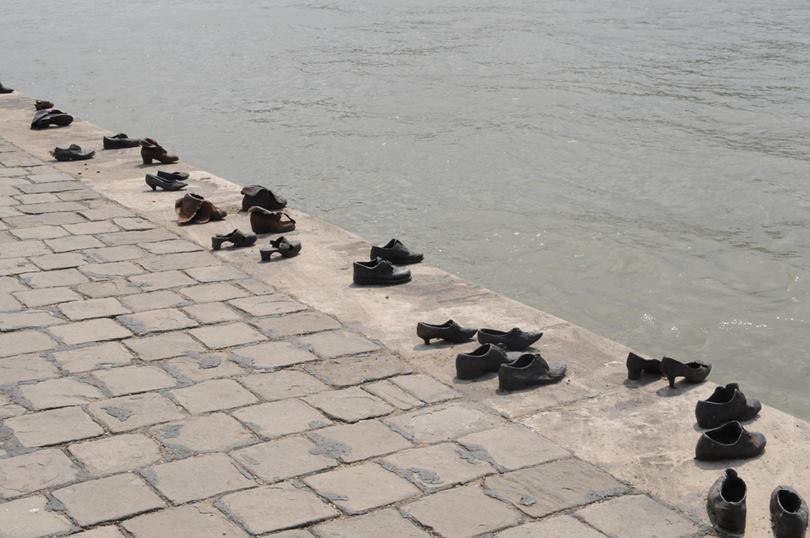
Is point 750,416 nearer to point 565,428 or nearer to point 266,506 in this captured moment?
point 565,428

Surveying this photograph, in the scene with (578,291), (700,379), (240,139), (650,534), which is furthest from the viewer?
(240,139)

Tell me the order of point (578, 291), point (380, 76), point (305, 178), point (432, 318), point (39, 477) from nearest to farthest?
point (39, 477) < point (432, 318) < point (578, 291) < point (305, 178) < point (380, 76)

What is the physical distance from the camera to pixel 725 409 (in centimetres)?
439

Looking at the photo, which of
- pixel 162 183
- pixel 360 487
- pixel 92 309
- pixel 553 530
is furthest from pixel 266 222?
pixel 553 530

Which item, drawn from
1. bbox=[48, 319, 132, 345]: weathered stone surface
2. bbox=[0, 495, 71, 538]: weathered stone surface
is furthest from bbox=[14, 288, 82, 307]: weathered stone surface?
bbox=[0, 495, 71, 538]: weathered stone surface

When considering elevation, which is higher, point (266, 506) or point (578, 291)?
point (266, 506)

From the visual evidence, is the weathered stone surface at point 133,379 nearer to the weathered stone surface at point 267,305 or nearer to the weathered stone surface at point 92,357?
the weathered stone surface at point 92,357

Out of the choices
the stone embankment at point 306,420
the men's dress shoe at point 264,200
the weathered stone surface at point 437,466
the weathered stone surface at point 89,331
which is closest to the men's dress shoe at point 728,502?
the stone embankment at point 306,420

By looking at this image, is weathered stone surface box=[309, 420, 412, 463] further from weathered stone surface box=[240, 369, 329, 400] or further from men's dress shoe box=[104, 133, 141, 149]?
men's dress shoe box=[104, 133, 141, 149]

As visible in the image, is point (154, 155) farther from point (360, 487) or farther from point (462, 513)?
point (462, 513)

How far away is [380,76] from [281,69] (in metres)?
1.58

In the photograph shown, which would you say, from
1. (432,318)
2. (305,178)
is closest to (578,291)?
(432,318)

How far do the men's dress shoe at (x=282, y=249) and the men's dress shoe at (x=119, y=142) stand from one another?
11.2 feet

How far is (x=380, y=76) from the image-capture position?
1491 centimetres
